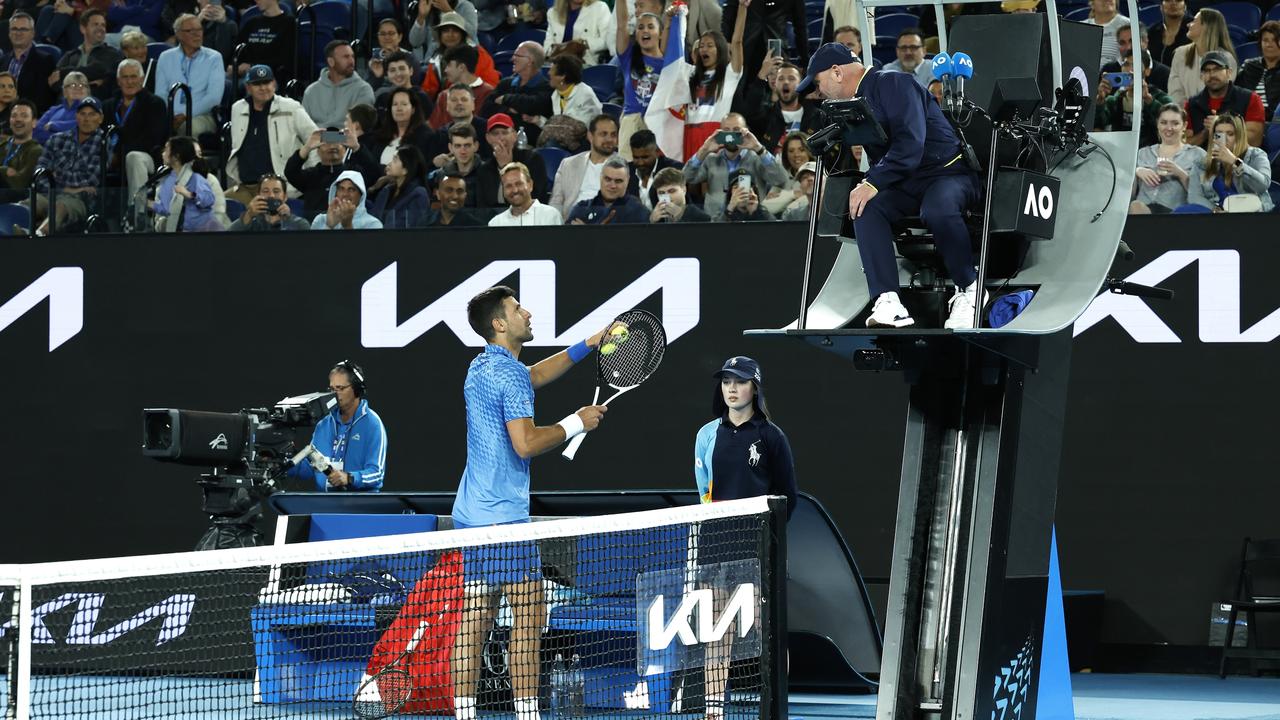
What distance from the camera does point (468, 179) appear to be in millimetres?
11406

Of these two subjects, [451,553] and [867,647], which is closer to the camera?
[451,553]

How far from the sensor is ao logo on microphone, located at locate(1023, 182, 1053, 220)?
5887mm

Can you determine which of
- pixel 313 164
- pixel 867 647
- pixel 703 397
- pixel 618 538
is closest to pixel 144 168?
pixel 313 164

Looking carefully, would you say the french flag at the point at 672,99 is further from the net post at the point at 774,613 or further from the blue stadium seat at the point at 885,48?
the net post at the point at 774,613

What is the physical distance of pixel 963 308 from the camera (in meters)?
5.77

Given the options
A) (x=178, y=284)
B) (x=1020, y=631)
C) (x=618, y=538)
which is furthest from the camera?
(x=178, y=284)

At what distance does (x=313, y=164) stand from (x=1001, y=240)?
7188 millimetres

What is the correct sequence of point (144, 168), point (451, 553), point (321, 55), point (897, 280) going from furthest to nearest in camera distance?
point (321, 55), point (144, 168), point (451, 553), point (897, 280)

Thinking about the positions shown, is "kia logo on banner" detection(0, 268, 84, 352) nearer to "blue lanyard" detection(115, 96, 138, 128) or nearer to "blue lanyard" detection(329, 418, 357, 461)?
"blue lanyard" detection(115, 96, 138, 128)

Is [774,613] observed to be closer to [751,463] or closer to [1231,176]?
[751,463]

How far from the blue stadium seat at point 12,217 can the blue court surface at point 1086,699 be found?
3.87 meters

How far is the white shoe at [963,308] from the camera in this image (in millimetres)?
5730

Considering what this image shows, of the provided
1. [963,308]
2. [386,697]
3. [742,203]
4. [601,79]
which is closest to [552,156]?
[601,79]

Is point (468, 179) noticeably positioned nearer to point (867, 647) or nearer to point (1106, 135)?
point (867, 647)
